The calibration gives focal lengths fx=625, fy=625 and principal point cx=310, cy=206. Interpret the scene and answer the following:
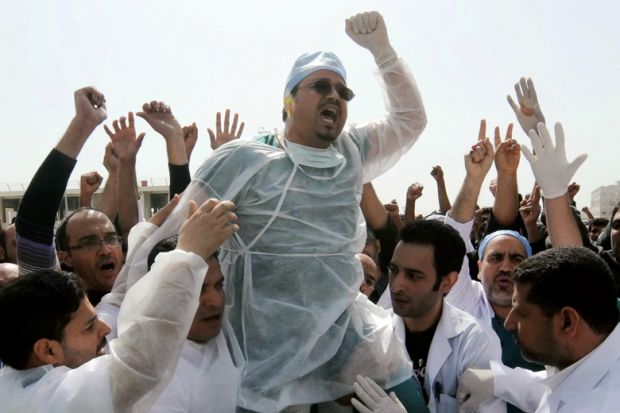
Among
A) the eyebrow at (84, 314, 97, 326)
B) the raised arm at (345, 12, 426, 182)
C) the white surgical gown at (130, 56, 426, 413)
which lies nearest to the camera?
the eyebrow at (84, 314, 97, 326)

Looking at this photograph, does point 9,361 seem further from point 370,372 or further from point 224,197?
point 370,372

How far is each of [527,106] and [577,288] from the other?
6.63ft

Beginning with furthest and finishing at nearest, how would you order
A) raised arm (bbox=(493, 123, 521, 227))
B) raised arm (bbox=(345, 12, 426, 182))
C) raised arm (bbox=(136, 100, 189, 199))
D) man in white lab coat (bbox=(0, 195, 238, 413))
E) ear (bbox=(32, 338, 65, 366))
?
raised arm (bbox=(493, 123, 521, 227)), raised arm (bbox=(136, 100, 189, 199)), raised arm (bbox=(345, 12, 426, 182)), ear (bbox=(32, 338, 65, 366)), man in white lab coat (bbox=(0, 195, 238, 413))

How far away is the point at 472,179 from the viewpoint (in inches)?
152

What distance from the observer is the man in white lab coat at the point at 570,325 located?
2000 millimetres

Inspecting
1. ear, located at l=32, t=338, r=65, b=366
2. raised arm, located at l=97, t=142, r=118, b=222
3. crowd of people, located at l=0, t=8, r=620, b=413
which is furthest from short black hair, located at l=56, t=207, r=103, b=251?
ear, located at l=32, t=338, r=65, b=366

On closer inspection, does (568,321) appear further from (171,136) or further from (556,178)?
(171,136)

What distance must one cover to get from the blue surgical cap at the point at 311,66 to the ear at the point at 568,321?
1342 millimetres

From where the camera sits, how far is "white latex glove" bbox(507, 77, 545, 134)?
379 cm

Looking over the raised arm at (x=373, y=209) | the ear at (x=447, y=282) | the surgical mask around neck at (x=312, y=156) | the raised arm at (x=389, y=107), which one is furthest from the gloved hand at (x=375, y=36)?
the raised arm at (x=373, y=209)

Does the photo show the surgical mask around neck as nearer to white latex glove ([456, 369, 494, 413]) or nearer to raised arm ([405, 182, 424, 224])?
white latex glove ([456, 369, 494, 413])

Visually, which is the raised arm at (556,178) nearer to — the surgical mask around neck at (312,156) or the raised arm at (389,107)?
the raised arm at (389,107)

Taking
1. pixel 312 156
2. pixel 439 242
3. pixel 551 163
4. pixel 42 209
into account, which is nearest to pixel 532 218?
pixel 551 163

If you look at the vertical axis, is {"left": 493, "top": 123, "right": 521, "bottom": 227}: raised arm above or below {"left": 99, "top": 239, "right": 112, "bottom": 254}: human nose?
above
